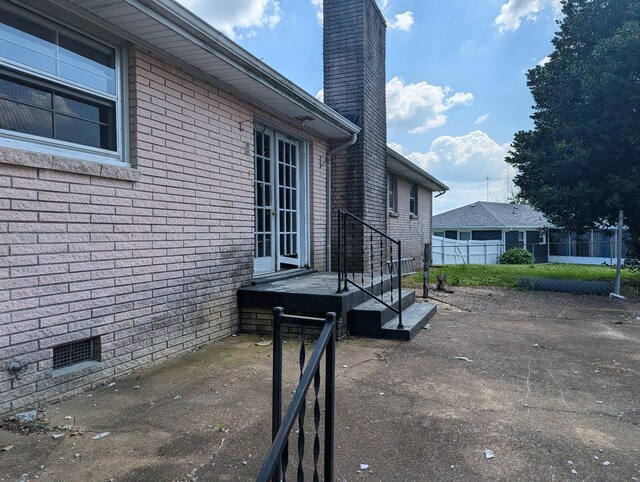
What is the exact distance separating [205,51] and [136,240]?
1.97 metres

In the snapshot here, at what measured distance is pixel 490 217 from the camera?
28.8m

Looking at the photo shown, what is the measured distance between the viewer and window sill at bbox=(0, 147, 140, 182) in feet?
9.50

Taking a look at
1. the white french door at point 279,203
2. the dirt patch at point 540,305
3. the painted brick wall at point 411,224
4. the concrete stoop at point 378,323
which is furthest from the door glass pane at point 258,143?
the painted brick wall at point 411,224

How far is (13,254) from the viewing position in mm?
2941

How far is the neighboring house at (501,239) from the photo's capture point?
2356 cm

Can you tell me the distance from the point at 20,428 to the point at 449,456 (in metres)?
2.75

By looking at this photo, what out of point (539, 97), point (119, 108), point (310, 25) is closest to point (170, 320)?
point (119, 108)

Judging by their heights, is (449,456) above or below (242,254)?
below

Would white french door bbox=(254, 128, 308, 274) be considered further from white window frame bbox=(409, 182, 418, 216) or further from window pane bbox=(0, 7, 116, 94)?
white window frame bbox=(409, 182, 418, 216)

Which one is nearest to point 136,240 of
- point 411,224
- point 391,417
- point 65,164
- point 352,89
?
point 65,164

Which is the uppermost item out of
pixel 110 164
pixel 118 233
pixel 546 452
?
pixel 110 164

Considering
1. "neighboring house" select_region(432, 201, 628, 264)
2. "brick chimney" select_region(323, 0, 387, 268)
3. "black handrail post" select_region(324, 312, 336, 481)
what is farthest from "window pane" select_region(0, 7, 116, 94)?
"neighboring house" select_region(432, 201, 628, 264)

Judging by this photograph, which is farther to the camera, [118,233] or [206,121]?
[206,121]

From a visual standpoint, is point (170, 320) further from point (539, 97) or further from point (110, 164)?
point (539, 97)
